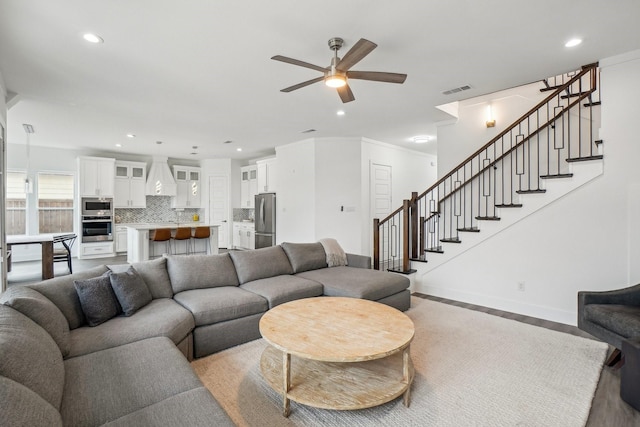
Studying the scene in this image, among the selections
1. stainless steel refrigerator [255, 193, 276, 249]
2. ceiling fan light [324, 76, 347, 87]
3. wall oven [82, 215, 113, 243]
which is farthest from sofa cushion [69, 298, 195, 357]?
wall oven [82, 215, 113, 243]

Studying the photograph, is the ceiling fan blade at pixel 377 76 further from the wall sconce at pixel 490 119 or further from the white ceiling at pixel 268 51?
the wall sconce at pixel 490 119

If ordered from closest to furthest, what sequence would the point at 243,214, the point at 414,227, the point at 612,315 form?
the point at 612,315
the point at 414,227
the point at 243,214

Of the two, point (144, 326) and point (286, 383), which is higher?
point (144, 326)

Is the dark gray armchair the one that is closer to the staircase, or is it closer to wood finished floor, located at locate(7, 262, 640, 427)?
wood finished floor, located at locate(7, 262, 640, 427)

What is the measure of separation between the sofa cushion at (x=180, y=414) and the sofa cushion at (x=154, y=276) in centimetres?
181

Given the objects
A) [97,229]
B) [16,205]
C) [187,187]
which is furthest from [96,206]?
[187,187]

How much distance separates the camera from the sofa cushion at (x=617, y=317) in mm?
2375

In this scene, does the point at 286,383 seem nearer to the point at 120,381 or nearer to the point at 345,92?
the point at 120,381

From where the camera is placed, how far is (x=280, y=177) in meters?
7.54

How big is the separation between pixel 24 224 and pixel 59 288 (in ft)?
23.9

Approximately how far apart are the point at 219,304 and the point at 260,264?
999mm

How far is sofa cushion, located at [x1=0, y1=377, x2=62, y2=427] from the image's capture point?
954mm

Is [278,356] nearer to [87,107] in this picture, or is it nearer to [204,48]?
[204,48]

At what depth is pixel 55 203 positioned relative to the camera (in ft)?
26.0
